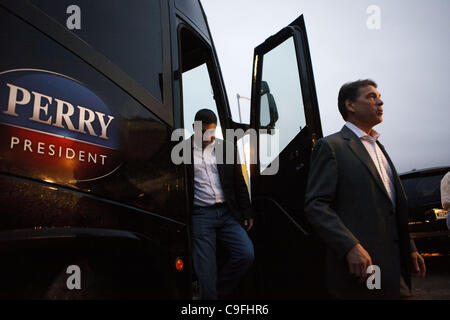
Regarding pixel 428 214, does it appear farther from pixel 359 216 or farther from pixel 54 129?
pixel 54 129

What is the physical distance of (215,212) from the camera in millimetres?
2342

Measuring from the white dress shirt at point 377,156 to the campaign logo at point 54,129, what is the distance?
145 centimetres

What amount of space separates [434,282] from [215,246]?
3688 millimetres

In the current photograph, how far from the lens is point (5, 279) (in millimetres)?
979

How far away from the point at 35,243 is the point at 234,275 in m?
1.59

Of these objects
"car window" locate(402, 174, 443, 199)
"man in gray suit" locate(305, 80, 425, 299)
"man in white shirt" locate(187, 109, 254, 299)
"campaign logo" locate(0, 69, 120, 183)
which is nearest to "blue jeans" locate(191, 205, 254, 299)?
"man in white shirt" locate(187, 109, 254, 299)

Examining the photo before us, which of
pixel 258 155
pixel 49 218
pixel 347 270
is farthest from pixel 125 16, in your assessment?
pixel 347 270

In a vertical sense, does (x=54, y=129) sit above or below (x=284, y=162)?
below

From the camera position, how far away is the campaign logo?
1014 mm

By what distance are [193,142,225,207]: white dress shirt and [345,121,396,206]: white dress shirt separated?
1106 millimetres

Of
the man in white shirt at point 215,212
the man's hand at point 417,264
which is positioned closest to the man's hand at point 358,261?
the man's hand at point 417,264

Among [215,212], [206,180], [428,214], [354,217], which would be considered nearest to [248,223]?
[215,212]
